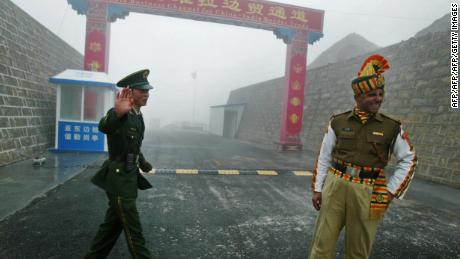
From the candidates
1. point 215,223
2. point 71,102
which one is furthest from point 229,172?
point 71,102

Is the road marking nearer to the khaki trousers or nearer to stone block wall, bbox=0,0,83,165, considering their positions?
the khaki trousers

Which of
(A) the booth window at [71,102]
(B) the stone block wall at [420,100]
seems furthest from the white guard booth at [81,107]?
(B) the stone block wall at [420,100]

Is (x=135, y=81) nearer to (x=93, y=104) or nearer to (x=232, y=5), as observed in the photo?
(x=93, y=104)

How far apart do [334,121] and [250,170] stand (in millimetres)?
5680

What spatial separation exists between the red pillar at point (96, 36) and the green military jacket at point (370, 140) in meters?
10.9

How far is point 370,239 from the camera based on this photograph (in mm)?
2096

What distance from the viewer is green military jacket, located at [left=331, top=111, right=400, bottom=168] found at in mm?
2139

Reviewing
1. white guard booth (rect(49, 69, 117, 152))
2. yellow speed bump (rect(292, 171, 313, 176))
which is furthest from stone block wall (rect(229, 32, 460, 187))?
white guard booth (rect(49, 69, 117, 152))

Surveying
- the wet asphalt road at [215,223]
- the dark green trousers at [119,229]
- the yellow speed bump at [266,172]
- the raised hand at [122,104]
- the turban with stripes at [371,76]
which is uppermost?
the turban with stripes at [371,76]

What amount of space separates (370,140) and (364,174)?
0.88 ft

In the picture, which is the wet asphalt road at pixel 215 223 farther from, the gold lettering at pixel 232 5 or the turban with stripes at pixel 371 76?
the gold lettering at pixel 232 5

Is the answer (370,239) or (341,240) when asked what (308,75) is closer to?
(341,240)

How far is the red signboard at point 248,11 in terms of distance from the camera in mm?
11586

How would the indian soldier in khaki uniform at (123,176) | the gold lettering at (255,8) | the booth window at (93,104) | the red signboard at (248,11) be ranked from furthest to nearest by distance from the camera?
the gold lettering at (255,8) < the red signboard at (248,11) < the booth window at (93,104) < the indian soldier in khaki uniform at (123,176)
